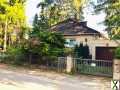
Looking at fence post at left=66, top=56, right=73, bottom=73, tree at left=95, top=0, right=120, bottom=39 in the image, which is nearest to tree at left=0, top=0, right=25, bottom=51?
tree at left=95, top=0, right=120, bottom=39

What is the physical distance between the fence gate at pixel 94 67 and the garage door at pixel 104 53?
9.33m

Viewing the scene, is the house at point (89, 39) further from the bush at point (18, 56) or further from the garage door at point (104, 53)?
the bush at point (18, 56)

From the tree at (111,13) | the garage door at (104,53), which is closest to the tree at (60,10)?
the garage door at (104,53)

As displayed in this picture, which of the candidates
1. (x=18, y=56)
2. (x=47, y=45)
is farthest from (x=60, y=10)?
(x=47, y=45)

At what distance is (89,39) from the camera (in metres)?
38.8

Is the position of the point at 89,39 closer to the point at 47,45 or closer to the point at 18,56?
the point at 18,56

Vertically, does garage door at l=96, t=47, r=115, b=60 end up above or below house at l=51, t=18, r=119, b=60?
below

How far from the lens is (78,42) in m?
39.8

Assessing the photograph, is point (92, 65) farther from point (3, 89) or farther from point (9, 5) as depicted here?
point (9, 5)

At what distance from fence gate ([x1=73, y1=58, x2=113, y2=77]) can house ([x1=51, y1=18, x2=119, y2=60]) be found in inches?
245

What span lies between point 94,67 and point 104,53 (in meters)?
11.1

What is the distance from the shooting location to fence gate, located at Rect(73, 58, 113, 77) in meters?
22.9

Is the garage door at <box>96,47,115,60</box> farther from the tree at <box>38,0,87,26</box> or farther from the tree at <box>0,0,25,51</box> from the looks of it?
the tree at <box>38,0,87,26</box>

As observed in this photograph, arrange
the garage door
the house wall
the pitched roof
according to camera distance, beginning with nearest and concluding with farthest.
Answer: the house wall
the garage door
the pitched roof
